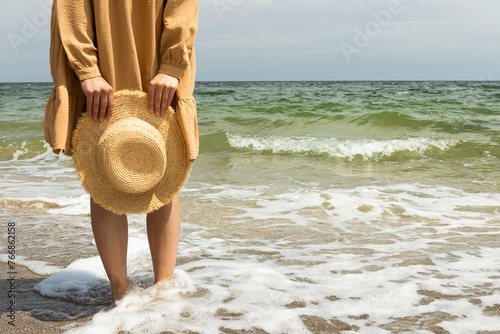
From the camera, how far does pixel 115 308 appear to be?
229 cm

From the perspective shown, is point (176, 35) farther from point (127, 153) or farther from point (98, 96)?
point (127, 153)

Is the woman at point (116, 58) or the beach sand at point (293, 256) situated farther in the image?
the beach sand at point (293, 256)

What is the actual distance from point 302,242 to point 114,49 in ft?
6.89

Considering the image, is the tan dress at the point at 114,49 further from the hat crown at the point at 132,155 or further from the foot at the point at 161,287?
the foot at the point at 161,287

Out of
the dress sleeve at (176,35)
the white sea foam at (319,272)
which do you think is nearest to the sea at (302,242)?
the white sea foam at (319,272)

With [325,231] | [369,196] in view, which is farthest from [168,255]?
[369,196]

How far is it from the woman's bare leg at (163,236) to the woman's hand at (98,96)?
54 centimetres

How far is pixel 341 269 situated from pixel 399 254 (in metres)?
0.54

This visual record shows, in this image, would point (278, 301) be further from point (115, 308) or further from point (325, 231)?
point (325, 231)

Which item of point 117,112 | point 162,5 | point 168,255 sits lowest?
point 168,255

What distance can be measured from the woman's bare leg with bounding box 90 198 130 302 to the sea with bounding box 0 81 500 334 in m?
0.15

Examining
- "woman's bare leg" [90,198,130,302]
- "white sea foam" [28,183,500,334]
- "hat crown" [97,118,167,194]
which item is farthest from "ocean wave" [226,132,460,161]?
"hat crown" [97,118,167,194]

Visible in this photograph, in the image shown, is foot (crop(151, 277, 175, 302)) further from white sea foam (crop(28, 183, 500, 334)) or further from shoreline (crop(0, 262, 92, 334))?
shoreline (crop(0, 262, 92, 334))

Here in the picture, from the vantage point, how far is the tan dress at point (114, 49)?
2.00 metres
